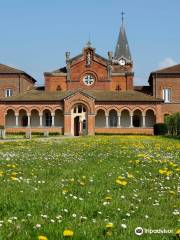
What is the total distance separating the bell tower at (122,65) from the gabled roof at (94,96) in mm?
2330

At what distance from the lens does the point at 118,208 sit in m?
6.22

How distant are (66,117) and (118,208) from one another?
185 feet

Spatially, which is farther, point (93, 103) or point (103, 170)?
point (93, 103)

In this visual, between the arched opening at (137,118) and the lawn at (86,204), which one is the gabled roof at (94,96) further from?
the lawn at (86,204)

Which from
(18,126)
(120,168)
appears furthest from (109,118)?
(120,168)

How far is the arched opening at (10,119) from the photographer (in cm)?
6562

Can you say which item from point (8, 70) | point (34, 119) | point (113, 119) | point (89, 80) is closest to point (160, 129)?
point (113, 119)

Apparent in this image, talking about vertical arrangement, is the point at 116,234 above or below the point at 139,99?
below

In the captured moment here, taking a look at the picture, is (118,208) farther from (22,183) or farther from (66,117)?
(66,117)

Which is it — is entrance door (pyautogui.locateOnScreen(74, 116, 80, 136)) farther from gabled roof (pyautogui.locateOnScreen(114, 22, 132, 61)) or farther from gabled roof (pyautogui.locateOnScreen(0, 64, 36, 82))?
gabled roof (pyautogui.locateOnScreen(114, 22, 132, 61))

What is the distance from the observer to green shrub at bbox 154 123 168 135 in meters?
58.0

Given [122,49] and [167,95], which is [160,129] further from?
[122,49]

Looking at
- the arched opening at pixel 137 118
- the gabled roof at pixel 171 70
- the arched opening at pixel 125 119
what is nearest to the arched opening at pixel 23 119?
the arched opening at pixel 125 119

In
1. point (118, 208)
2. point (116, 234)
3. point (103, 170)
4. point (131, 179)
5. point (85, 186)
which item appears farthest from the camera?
point (103, 170)
